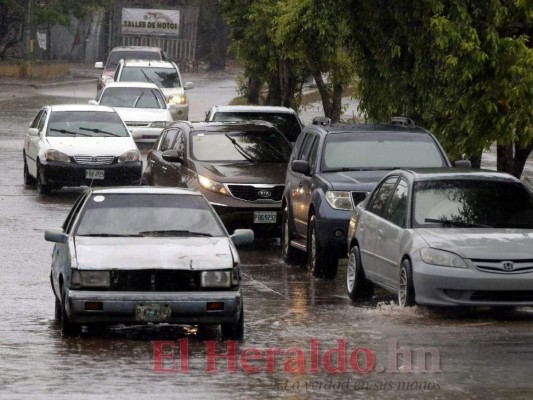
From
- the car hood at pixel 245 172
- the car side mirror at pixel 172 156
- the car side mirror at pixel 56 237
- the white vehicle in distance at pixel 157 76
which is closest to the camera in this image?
the car side mirror at pixel 56 237

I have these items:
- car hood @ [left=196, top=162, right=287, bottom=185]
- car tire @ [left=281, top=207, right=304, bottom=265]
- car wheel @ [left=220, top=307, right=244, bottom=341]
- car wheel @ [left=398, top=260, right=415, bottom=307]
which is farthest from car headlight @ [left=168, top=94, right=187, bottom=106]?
Result: car wheel @ [left=220, top=307, right=244, bottom=341]

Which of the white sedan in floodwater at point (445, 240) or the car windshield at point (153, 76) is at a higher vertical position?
the white sedan in floodwater at point (445, 240)

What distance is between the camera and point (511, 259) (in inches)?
530

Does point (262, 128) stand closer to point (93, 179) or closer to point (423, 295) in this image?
point (93, 179)

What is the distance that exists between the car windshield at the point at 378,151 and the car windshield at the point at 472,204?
3.03m

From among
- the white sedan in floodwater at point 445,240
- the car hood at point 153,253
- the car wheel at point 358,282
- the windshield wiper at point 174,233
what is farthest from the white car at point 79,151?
the car hood at point 153,253

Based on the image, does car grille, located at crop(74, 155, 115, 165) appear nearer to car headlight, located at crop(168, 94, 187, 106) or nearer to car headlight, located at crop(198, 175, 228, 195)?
car headlight, located at crop(198, 175, 228, 195)

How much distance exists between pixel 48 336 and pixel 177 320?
1201mm

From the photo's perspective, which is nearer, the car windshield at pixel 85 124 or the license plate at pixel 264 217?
the license plate at pixel 264 217

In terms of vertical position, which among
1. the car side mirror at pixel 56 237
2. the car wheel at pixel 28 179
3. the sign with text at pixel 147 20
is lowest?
the sign with text at pixel 147 20

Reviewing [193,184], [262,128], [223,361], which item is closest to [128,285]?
[223,361]

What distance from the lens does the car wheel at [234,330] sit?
39.8 feet

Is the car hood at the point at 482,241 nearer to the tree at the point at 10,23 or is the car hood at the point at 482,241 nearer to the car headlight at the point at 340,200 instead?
the car headlight at the point at 340,200

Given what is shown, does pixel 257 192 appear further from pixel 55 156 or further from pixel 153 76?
pixel 153 76
